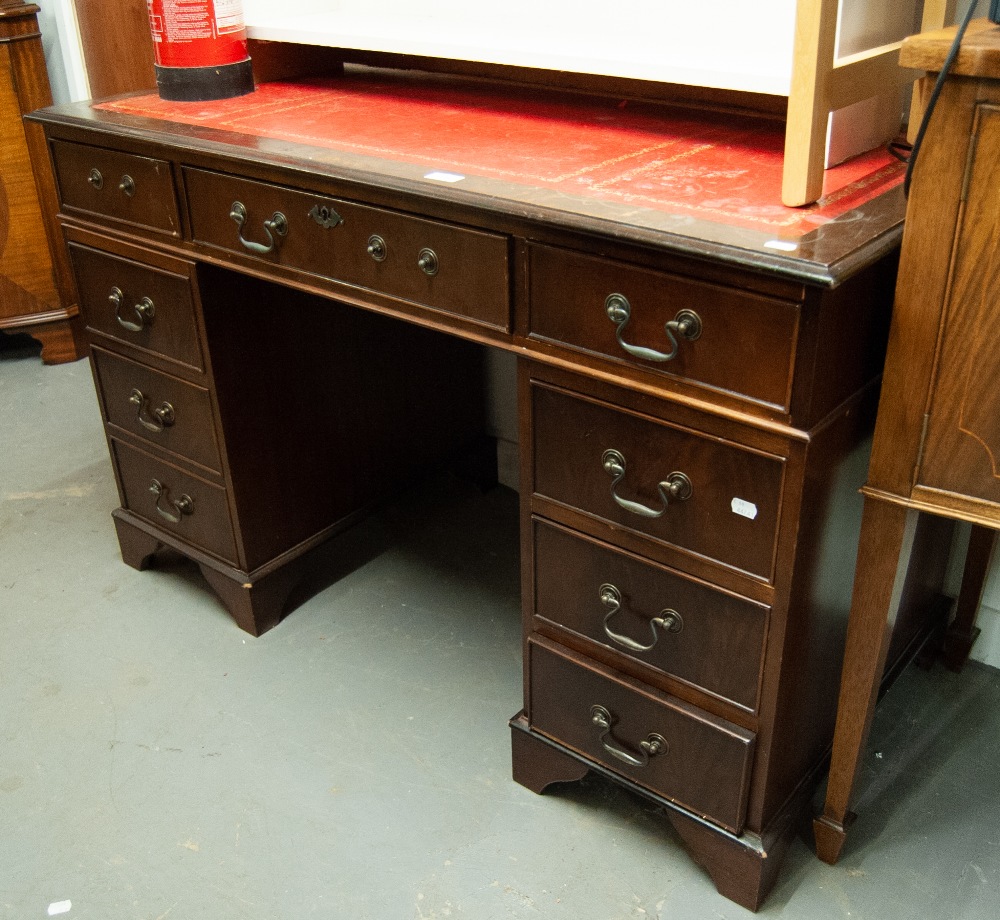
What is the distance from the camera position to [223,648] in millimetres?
1904

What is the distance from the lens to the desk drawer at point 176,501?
6.17 feet

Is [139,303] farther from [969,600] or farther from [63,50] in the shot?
[63,50]

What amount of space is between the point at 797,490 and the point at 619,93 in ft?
2.68

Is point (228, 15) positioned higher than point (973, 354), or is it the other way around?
point (228, 15)

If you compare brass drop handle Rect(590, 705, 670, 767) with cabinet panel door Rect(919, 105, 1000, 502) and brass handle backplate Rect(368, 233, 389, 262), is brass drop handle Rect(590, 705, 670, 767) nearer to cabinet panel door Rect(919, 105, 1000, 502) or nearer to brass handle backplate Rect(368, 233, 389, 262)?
cabinet panel door Rect(919, 105, 1000, 502)

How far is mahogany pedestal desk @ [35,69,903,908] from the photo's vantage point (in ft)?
3.58

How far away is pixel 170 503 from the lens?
1.97 m

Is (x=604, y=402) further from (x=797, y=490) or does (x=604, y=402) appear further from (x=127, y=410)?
(x=127, y=410)

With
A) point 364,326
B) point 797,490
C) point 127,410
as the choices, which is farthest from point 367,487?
point 797,490

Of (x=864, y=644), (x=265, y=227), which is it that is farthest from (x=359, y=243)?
(x=864, y=644)

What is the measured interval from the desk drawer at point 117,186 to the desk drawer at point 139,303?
0.07 meters

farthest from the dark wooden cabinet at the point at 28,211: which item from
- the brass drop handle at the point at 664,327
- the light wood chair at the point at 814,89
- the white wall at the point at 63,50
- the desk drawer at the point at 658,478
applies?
the light wood chair at the point at 814,89

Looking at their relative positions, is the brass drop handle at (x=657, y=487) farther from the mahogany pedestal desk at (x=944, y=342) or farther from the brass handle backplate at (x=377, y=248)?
the brass handle backplate at (x=377, y=248)

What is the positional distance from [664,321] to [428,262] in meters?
0.32
